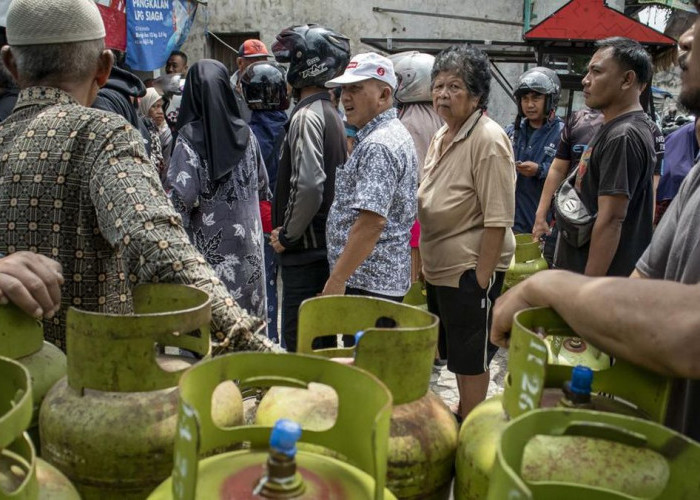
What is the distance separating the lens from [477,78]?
3432 millimetres

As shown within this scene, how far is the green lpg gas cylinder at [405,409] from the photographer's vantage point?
124 centimetres

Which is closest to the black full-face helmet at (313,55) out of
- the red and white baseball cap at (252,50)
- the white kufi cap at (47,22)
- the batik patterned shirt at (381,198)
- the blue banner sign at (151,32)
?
the batik patterned shirt at (381,198)

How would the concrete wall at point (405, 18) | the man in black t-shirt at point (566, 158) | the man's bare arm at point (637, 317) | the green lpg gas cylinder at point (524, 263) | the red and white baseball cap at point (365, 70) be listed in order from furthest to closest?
the concrete wall at point (405, 18) → the man in black t-shirt at point (566, 158) → the green lpg gas cylinder at point (524, 263) → the red and white baseball cap at point (365, 70) → the man's bare arm at point (637, 317)

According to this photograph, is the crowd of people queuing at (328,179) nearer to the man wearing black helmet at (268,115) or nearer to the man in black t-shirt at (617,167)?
the man in black t-shirt at (617,167)

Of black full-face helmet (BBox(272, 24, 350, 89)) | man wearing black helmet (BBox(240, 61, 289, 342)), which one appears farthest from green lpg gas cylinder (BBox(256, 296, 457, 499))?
man wearing black helmet (BBox(240, 61, 289, 342))

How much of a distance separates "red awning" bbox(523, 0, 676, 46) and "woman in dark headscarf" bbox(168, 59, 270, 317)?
18.0ft

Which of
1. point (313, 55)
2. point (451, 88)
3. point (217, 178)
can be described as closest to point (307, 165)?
point (217, 178)

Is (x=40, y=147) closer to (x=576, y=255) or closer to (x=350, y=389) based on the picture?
(x=350, y=389)

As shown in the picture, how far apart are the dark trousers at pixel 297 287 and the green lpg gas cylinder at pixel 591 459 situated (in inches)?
109

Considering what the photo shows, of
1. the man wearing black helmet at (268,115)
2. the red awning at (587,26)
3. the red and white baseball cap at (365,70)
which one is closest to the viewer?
the red and white baseball cap at (365,70)

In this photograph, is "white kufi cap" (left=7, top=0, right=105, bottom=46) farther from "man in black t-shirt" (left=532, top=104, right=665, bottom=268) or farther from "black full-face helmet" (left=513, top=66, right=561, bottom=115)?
"black full-face helmet" (left=513, top=66, right=561, bottom=115)

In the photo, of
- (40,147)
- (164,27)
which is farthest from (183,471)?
(164,27)

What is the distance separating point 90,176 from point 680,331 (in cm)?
138

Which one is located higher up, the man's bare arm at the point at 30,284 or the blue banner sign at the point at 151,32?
the blue banner sign at the point at 151,32
